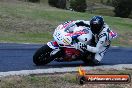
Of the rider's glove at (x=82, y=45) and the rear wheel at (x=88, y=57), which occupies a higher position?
the rider's glove at (x=82, y=45)

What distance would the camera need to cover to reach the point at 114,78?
8.38 meters

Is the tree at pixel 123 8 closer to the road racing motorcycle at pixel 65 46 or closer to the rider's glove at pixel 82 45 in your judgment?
the road racing motorcycle at pixel 65 46

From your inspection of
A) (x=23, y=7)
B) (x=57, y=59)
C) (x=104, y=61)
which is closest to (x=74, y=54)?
(x=57, y=59)

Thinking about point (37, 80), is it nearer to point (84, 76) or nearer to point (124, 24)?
point (84, 76)

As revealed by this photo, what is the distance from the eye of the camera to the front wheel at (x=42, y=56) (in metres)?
13.2

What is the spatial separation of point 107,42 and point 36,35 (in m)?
16.0

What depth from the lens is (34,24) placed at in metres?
32.9

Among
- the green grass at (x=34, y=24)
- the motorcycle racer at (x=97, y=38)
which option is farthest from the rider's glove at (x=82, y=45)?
the green grass at (x=34, y=24)

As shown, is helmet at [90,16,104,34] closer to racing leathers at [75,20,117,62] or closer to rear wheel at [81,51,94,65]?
racing leathers at [75,20,117,62]

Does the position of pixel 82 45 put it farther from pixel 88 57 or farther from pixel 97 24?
pixel 97 24

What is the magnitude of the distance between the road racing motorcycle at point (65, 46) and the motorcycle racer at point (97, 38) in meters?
0.15

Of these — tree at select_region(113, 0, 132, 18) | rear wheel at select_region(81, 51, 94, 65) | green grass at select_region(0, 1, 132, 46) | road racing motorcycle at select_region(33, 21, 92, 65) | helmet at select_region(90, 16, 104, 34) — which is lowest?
tree at select_region(113, 0, 132, 18)

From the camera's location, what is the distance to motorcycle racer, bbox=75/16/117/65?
13586 mm

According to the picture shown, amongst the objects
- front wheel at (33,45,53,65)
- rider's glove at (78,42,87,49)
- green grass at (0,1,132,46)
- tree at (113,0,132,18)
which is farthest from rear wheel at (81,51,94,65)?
tree at (113,0,132,18)
